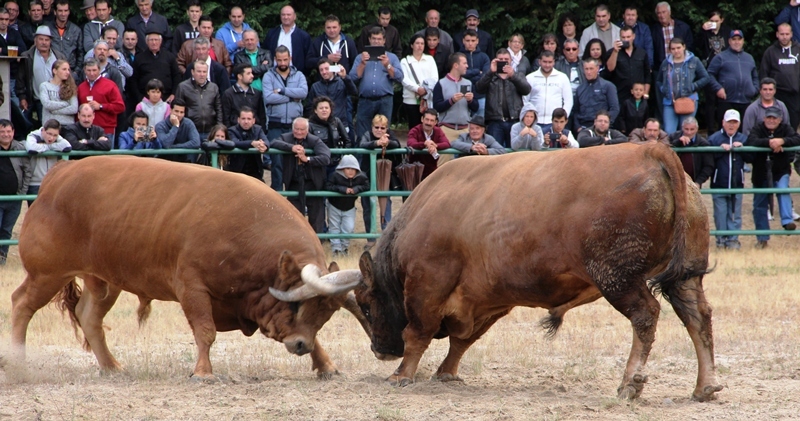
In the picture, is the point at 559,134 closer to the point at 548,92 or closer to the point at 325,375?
the point at 548,92

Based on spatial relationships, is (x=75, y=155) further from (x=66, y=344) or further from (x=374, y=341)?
(x=374, y=341)

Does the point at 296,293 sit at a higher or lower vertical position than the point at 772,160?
lower

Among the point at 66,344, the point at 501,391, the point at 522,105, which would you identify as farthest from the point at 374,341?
the point at 522,105

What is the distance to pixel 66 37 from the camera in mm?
13633

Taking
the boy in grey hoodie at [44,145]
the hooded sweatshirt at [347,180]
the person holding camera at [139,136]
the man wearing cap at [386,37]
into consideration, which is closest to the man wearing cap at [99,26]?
the person holding camera at [139,136]

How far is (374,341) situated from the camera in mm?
7598

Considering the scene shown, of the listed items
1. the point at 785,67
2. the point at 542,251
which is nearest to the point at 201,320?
the point at 542,251

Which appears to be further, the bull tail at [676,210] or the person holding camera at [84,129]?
the person holding camera at [84,129]

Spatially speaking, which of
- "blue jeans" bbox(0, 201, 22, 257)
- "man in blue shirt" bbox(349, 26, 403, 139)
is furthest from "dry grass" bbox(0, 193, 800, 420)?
"man in blue shirt" bbox(349, 26, 403, 139)

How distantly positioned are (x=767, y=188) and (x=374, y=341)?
6740 millimetres

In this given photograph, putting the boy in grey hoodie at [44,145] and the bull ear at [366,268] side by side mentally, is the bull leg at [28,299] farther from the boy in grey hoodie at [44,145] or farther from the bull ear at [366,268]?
the boy in grey hoodie at [44,145]

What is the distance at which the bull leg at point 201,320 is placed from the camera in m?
7.13

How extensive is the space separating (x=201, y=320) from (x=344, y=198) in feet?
17.9

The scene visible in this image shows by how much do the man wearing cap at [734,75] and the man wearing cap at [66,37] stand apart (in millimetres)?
8072
